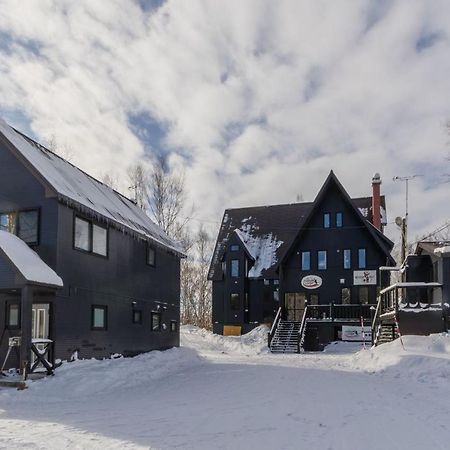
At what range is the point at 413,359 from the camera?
14.9m

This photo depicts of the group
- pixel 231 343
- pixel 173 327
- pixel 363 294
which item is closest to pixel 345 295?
pixel 363 294

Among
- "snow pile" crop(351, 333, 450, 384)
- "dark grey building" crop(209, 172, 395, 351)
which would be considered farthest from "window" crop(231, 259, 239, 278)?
"snow pile" crop(351, 333, 450, 384)

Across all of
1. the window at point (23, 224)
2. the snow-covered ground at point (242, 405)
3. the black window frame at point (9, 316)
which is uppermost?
the window at point (23, 224)

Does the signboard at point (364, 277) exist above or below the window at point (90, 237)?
below

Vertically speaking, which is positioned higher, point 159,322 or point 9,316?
point 9,316

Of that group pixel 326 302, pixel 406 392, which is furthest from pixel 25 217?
pixel 326 302

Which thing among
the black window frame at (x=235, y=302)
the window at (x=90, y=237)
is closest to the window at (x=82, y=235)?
the window at (x=90, y=237)

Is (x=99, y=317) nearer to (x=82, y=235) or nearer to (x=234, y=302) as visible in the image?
(x=82, y=235)

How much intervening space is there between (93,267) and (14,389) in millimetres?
5585

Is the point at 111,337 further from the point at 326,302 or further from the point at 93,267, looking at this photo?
the point at 326,302

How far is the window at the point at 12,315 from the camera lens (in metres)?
15.8

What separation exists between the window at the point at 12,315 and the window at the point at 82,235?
8.38ft

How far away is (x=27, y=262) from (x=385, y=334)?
1487cm

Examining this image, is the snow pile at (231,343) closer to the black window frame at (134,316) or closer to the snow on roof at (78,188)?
the black window frame at (134,316)
